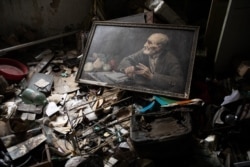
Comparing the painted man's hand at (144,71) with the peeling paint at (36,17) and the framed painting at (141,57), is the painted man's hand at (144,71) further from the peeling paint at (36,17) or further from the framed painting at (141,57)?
the peeling paint at (36,17)

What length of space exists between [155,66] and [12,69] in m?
1.89

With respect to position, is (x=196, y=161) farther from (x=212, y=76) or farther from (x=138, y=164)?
(x=212, y=76)

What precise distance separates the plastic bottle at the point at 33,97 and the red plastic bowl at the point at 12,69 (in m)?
0.32

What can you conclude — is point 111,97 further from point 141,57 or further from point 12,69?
point 12,69

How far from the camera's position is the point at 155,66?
3172mm

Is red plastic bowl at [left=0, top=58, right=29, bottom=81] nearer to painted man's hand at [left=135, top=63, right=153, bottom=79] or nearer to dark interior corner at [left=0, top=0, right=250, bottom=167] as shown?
dark interior corner at [left=0, top=0, right=250, bottom=167]

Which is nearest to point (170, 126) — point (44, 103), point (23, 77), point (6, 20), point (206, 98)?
point (206, 98)

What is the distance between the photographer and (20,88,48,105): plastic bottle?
124 inches

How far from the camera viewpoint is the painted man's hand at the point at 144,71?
315cm

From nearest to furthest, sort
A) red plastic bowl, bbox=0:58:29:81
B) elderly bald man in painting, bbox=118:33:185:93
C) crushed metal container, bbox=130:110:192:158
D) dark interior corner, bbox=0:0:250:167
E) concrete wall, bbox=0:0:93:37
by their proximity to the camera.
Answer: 1. crushed metal container, bbox=130:110:192:158
2. dark interior corner, bbox=0:0:250:167
3. elderly bald man in painting, bbox=118:33:185:93
4. red plastic bowl, bbox=0:58:29:81
5. concrete wall, bbox=0:0:93:37

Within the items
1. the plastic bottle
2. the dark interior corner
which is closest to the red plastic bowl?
the dark interior corner

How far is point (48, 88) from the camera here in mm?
3352

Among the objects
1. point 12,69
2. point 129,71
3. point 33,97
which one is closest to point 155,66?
point 129,71

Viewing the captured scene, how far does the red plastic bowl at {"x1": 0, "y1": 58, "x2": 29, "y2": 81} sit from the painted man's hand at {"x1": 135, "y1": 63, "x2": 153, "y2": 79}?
150 centimetres
